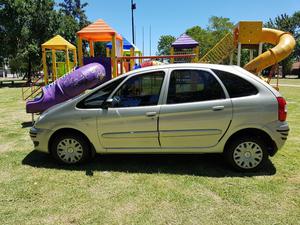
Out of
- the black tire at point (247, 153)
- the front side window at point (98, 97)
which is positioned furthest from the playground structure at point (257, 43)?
the front side window at point (98, 97)

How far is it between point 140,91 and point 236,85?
1580 millimetres

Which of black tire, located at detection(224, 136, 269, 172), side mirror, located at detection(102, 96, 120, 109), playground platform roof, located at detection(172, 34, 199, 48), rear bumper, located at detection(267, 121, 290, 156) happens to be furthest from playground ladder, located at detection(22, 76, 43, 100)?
rear bumper, located at detection(267, 121, 290, 156)

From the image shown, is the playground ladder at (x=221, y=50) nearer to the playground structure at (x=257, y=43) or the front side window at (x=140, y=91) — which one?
the playground structure at (x=257, y=43)

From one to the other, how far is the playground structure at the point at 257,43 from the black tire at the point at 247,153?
8109 millimetres

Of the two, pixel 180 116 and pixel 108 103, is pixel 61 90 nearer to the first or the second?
pixel 108 103

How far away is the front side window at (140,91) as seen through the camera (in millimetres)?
4645

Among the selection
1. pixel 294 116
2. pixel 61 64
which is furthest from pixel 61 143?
pixel 61 64

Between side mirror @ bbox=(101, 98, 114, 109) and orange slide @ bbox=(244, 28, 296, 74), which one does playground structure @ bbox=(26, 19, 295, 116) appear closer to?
orange slide @ bbox=(244, 28, 296, 74)

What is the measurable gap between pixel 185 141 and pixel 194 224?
5.26 ft

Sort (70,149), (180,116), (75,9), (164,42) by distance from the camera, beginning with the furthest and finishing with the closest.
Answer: (164,42) → (75,9) → (70,149) → (180,116)

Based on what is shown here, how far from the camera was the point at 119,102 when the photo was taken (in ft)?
15.4

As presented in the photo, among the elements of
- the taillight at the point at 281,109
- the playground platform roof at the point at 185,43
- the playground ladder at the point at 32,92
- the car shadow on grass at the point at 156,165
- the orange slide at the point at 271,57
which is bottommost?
the car shadow on grass at the point at 156,165

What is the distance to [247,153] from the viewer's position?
4.51 meters

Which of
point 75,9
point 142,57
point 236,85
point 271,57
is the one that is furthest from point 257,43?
point 75,9
